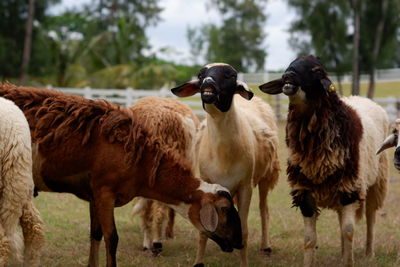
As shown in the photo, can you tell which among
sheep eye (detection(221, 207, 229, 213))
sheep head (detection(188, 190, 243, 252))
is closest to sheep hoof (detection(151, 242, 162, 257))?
sheep head (detection(188, 190, 243, 252))

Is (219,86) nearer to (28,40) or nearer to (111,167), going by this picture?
(111,167)

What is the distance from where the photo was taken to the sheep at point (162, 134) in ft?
24.1

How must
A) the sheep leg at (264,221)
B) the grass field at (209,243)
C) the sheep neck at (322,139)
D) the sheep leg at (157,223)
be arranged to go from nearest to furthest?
the sheep neck at (322,139) < the grass field at (209,243) < the sheep leg at (157,223) < the sheep leg at (264,221)

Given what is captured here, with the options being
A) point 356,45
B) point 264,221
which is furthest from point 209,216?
point 356,45

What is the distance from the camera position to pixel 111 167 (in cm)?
602

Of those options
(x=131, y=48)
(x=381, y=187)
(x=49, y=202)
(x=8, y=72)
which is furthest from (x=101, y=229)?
(x=131, y=48)

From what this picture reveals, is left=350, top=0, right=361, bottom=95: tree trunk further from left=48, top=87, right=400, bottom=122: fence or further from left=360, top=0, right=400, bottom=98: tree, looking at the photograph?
left=48, top=87, right=400, bottom=122: fence

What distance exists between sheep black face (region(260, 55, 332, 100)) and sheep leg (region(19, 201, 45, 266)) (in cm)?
283

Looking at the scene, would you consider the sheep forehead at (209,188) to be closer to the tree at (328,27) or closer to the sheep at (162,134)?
the sheep at (162,134)

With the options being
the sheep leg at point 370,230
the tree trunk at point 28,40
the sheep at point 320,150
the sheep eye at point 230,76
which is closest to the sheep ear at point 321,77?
the sheep at point 320,150

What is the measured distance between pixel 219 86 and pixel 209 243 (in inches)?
122

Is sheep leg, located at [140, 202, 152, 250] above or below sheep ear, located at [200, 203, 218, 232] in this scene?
below

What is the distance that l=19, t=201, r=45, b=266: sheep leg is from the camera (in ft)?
17.3

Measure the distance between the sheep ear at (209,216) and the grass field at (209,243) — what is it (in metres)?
1.39
